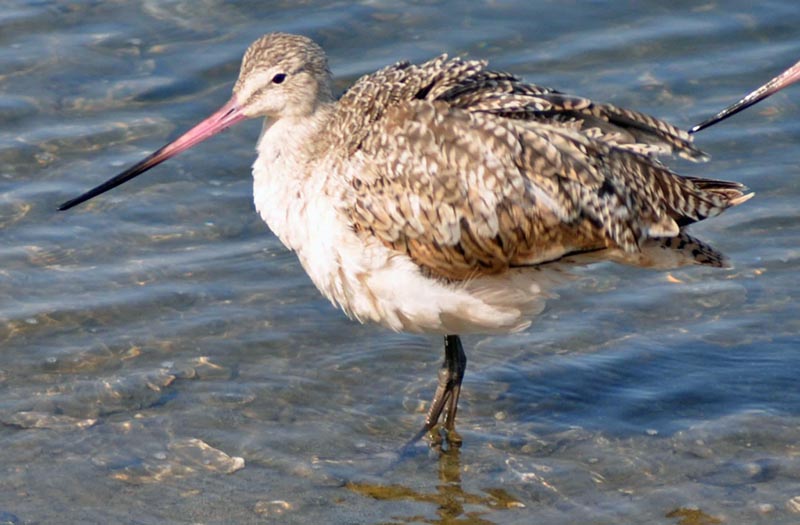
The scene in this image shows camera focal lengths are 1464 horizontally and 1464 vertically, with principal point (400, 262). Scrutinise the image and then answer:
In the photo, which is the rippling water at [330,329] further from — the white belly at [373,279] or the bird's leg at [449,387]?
the white belly at [373,279]

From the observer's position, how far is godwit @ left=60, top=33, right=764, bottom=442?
6246mm

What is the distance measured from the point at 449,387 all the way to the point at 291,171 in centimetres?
131

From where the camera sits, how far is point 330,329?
7715 mm

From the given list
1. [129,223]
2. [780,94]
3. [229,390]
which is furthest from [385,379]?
[780,94]

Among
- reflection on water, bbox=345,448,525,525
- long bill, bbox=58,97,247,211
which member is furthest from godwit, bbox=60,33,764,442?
reflection on water, bbox=345,448,525,525

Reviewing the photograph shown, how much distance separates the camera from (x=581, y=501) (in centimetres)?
632

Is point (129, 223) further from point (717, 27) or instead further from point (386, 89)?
point (717, 27)

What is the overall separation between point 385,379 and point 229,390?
78cm

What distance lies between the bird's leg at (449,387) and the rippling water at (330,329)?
0.50 feet

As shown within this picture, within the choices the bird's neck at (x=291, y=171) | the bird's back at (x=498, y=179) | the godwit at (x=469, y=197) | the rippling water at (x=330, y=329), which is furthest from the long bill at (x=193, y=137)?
the rippling water at (x=330, y=329)

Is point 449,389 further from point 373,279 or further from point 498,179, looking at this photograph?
point 498,179

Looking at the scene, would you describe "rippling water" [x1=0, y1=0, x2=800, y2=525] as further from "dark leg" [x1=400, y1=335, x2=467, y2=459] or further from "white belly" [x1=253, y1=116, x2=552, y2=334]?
"white belly" [x1=253, y1=116, x2=552, y2=334]

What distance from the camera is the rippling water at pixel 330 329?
6.43 metres

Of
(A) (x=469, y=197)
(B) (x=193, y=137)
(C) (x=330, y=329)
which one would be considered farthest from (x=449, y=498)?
(B) (x=193, y=137)
